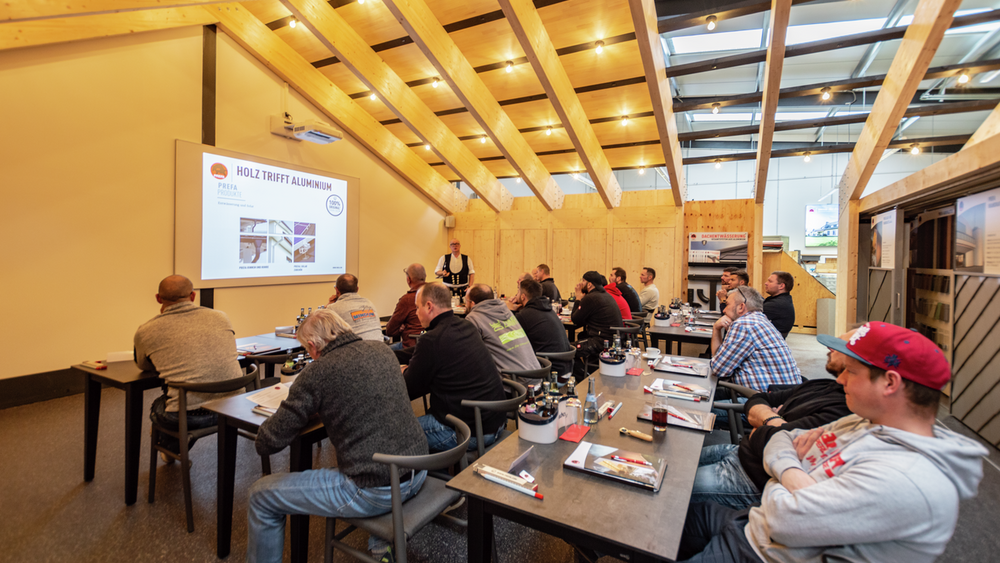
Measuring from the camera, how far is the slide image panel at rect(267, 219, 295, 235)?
22.0ft

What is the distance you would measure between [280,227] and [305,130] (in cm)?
156

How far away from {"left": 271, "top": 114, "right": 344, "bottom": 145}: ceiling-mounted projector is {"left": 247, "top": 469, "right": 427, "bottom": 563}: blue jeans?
5599mm

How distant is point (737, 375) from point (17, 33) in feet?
23.4

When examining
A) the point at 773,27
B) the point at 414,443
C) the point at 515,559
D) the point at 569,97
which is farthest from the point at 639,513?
the point at 569,97

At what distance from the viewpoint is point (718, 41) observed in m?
7.13

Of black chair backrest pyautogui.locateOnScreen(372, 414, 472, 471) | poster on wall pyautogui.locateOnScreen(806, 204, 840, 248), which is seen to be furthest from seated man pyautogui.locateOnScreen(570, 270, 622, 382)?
poster on wall pyautogui.locateOnScreen(806, 204, 840, 248)

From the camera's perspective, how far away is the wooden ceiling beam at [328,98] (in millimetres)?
6188

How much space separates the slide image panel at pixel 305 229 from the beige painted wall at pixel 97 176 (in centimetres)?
116

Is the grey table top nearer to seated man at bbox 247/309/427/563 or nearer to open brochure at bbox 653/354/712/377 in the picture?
seated man at bbox 247/309/427/563

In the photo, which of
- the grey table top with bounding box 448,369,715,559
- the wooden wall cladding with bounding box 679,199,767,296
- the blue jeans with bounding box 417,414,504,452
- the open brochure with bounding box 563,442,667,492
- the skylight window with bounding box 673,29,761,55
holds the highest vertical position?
the skylight window with bounding box 673,29,761,55

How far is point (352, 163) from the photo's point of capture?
8086 millimetres

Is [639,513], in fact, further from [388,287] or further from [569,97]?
[388,287]

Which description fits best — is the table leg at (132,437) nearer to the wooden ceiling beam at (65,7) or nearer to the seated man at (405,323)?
the seated man at (405,323)

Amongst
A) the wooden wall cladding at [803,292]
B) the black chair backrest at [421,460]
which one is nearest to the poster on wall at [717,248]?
the wooden wall cladding at [803,292]
